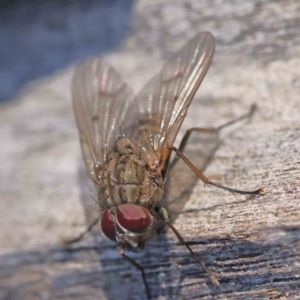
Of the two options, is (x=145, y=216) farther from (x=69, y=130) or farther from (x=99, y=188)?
(x=69, y=130)

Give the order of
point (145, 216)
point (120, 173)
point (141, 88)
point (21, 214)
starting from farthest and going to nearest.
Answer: point (141, 88), point (21, 214), point (120, 173), point (145, 216)

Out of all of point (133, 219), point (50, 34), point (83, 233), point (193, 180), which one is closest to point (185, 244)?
point (133, 219)

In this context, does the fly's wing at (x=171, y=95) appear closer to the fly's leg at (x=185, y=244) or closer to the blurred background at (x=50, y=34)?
the fly's leg at (x=185, y=244)

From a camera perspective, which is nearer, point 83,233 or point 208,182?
point 208,182

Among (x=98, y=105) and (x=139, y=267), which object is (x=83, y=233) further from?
(x=98, y=105)

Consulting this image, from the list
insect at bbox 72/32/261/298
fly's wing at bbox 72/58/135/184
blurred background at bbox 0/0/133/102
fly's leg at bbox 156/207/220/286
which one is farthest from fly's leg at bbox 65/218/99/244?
blurred background at bbox 0/0/133/102

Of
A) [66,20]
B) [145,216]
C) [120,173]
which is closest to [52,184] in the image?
[120,173]
